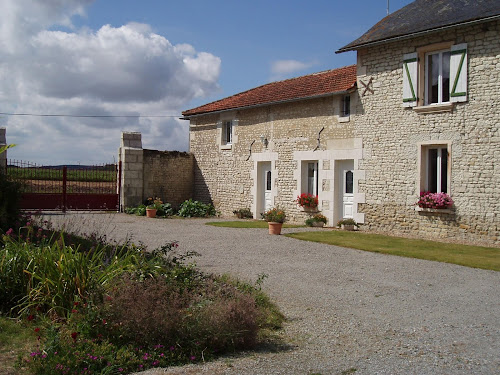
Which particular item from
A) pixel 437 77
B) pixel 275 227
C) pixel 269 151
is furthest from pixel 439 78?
pixel 269 151

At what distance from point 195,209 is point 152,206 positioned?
1.63 m

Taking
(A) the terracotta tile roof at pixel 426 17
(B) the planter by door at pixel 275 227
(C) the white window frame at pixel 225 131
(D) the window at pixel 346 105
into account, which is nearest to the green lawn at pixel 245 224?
(B) the planter by door at pixel 275 227

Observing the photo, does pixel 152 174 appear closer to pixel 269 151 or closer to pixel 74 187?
pixel 74 187

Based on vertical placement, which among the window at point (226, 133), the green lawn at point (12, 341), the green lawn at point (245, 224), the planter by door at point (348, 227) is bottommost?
the green lawn at point (12, 341)

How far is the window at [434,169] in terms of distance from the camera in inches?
503

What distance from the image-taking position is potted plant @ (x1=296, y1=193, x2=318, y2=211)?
50.9 ft

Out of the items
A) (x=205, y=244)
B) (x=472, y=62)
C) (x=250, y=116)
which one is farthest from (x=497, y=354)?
(x=250, y=116)

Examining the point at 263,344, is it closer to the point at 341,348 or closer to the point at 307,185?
the point at 341,348

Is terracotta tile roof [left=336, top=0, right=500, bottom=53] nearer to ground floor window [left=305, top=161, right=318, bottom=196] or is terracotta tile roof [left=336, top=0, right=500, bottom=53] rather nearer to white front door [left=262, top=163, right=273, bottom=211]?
ground floor window [left=305, top=161, right=318, bottom=196]

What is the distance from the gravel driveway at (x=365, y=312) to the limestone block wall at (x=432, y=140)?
3.11 meters

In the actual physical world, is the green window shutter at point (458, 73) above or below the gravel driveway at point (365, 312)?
above

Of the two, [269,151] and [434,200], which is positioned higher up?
[269,151]

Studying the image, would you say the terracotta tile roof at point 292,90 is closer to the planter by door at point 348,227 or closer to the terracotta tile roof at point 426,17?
the terracotta tile roof at point 426,17

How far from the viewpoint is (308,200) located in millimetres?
15523
